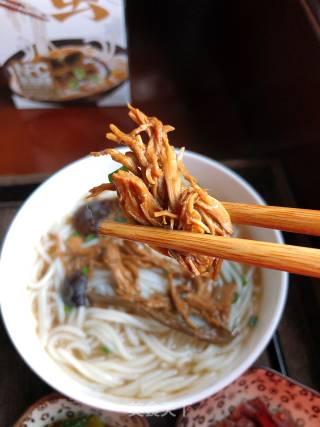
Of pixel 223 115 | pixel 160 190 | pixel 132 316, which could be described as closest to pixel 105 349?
pixel 132 316

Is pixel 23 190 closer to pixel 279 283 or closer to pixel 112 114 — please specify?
pixel 112 114

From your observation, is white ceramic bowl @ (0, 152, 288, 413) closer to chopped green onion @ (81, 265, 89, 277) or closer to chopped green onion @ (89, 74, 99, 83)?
chopped green onion @ (81, 265, 89, 277)

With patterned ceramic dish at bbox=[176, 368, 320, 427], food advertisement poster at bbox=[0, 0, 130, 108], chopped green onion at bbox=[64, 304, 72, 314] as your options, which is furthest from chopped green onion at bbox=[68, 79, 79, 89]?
patterned ceramic dish at bbox=[176, 368, 320, 427]

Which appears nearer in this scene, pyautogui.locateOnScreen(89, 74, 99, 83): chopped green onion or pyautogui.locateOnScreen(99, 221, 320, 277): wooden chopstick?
pyautogui.locateOnScreen(99, 221, 320, 277): wooden chopstick

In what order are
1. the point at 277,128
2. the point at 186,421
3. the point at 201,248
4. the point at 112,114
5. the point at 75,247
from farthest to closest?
the point at 112,114 → the point at 277,128 → the point at 75,247 → the point at 186,421 → the point at 201,248

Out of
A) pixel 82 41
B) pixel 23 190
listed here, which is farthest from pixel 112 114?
pixel 23 190

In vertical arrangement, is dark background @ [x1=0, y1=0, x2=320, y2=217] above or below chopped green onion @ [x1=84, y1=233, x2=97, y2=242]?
above
